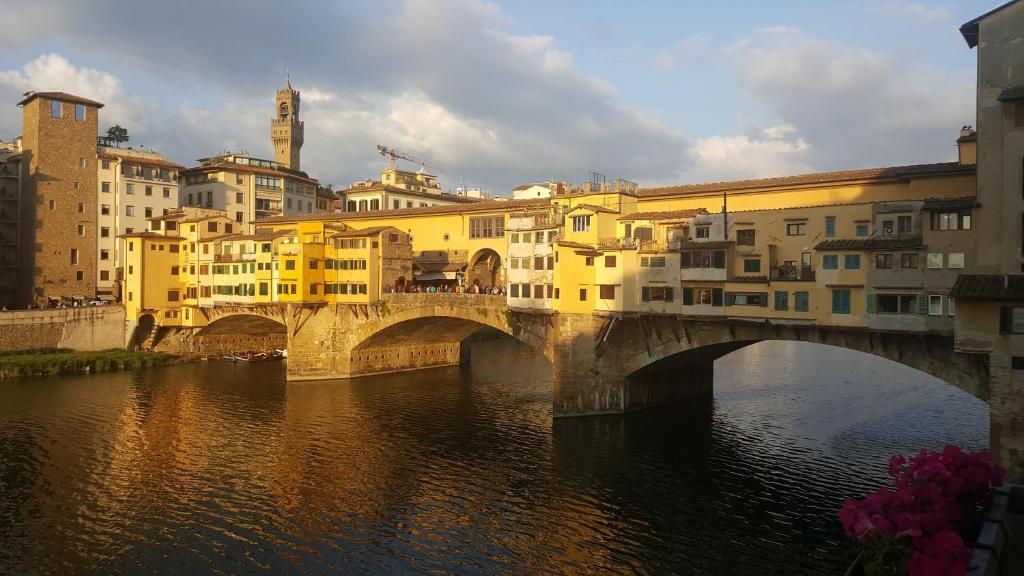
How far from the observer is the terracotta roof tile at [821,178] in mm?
39294

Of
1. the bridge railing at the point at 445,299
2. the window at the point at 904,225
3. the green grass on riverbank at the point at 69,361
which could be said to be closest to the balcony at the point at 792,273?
the window at the point at 904,225

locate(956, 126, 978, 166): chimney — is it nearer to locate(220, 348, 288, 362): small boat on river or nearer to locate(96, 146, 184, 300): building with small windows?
locate(220, 348, 288, 362): small boat on river

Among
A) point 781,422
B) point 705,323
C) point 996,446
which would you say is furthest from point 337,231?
point 996,446

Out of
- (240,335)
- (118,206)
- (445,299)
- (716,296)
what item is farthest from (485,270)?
(118,206)

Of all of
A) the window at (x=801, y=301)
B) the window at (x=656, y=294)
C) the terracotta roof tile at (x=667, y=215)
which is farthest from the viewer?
the terracotta roof tile at (x=667, y=215)

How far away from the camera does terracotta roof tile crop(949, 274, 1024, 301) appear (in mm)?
28891

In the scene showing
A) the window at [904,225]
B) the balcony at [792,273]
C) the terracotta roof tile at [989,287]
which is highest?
the window at [904,225]

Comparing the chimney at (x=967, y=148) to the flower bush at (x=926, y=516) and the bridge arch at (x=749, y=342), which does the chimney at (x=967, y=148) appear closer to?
the bridge arch at (x=749, y=342)

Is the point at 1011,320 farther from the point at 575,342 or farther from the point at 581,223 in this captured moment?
the point at 581,223

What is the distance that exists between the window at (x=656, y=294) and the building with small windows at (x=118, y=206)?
216 ft

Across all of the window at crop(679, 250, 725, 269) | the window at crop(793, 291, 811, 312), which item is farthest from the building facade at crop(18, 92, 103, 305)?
the window at crop(793, 291, 811, 312)

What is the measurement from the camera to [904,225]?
35.8 m

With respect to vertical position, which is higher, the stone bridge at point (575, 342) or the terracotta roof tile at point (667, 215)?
the terracotta roof tile at point (667, 215)

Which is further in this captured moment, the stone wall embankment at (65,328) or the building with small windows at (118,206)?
the building with small windows at (118,206)
